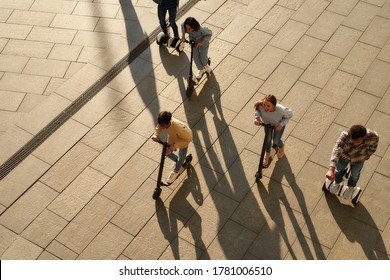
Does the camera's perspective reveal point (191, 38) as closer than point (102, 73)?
Yes

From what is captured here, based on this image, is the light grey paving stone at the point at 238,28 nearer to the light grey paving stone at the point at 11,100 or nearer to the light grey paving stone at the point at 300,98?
the light grey paving stone at the point at 300,98

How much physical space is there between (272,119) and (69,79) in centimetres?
444

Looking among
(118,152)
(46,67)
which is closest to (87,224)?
(118,152)

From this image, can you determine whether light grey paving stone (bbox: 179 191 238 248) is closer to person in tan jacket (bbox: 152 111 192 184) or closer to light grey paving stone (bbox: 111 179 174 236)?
light grey paving stone (bbox: 111 179 174 236)

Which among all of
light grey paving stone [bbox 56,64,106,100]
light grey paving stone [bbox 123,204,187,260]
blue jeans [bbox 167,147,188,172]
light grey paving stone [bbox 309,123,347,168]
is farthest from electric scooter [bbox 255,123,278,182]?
light grey paving stone [bbox 56,64,106,100]

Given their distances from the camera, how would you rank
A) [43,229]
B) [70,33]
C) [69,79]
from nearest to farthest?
[43,229] → [69,79] → [70,33]

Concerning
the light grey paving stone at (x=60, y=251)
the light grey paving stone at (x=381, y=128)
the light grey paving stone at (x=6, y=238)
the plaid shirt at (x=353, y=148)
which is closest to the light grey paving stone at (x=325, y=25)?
the light grey paving stone at (x=381, y=128)

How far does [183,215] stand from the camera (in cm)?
794

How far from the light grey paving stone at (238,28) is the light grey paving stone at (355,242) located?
475cm

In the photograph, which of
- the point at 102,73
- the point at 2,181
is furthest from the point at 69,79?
the point at 2,181

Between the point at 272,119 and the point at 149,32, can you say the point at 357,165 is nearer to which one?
the point at 272,119

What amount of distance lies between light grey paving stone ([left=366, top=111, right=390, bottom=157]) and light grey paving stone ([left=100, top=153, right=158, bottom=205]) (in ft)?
12.4

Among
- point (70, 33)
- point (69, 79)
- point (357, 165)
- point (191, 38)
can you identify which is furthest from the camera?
point (70, 33)

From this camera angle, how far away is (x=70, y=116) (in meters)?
9.38
